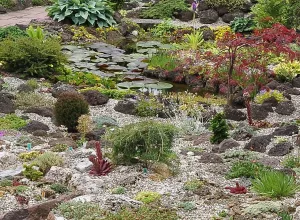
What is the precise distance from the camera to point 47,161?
7051mm

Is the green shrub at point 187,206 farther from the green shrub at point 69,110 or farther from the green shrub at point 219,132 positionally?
the green shrub at point 69,110

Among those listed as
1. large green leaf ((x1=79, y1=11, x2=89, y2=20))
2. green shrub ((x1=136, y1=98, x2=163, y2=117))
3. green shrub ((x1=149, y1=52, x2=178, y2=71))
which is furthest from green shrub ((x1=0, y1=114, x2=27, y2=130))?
large green leaf ((x1=79, y1=11, x2=89, y2=20))

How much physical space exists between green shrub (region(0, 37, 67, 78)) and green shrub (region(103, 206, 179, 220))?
7.13 m

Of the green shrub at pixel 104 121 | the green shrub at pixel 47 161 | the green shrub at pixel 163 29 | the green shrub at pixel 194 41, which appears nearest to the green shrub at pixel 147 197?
the green shrub at pixel 47 161

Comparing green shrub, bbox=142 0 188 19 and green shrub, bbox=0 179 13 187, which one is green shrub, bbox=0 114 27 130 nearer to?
green shrub, bbox=0 179 13 187

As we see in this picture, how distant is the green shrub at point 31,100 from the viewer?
10.5 metres

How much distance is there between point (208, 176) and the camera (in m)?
6.84

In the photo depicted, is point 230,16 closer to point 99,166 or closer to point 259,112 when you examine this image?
point 259,112

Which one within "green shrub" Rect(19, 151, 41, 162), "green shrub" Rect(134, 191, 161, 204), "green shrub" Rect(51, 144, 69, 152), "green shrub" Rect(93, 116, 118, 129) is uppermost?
"green shrub" Rect(134, 191, 161, 204)

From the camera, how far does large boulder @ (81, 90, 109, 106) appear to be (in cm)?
1082

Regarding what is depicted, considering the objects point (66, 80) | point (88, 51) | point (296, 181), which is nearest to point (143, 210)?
point (296, 181)

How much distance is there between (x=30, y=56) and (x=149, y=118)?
3336mm

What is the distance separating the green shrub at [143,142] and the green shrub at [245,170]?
690 mm

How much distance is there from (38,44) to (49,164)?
572cm
